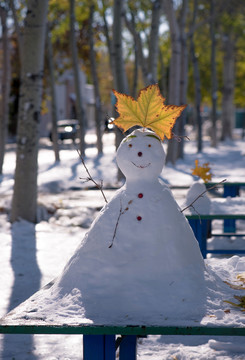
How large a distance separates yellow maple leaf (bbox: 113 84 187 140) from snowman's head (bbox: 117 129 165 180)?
0.30 ft

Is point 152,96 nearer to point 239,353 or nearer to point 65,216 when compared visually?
point 239,353

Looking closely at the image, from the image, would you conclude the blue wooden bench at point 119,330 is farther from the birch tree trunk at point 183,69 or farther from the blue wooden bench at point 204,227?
the birch tree trunk at point 183,69

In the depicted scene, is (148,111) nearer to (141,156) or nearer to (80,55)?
(141,156)

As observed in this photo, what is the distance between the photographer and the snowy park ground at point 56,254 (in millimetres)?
3459

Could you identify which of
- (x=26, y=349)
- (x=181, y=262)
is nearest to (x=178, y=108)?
(x=181, y=262)

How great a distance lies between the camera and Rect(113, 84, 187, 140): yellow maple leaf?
3160 mm

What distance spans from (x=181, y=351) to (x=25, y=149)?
15.2 ft

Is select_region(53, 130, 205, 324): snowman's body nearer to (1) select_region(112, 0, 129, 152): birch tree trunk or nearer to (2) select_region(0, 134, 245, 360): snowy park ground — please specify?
(2) select_region(0, 134, 245, 360): snowy park ground

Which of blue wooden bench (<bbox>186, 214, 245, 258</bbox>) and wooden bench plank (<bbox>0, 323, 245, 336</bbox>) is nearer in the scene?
wooden bench plank (<bbox>0, 323, 245, 336</bbox>)

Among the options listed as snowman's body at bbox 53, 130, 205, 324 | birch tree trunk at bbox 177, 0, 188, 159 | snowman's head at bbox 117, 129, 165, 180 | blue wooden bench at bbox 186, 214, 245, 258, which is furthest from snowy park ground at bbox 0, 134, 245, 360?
birch tree trunk at bbox 177, 0, 188, 159

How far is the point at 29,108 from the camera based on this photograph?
7320 millimetres

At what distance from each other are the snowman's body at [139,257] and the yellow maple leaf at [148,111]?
154 mm

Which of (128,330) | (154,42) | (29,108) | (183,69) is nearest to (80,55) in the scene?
(183,69)

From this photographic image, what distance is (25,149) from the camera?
7363 millimetres
